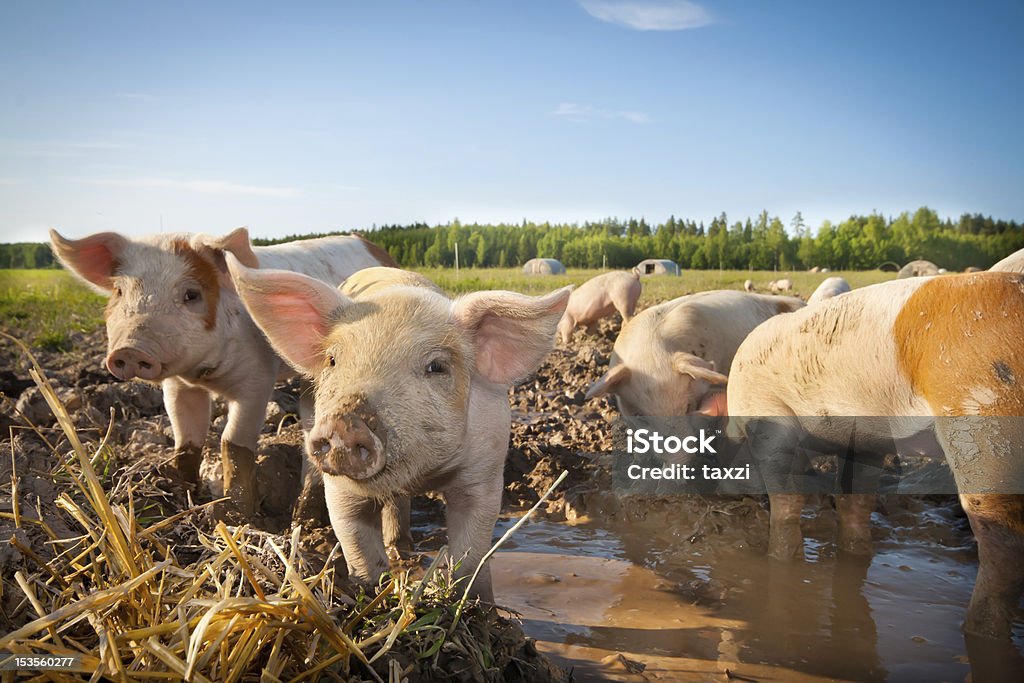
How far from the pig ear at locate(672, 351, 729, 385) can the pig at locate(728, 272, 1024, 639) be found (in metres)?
0.97

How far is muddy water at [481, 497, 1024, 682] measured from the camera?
2.95 metres

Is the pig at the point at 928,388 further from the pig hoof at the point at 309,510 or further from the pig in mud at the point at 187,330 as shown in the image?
the pig in mud at the point at 187,330

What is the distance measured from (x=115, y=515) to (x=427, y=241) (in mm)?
12710

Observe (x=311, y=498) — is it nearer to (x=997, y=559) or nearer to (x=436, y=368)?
(x=436, y=368)

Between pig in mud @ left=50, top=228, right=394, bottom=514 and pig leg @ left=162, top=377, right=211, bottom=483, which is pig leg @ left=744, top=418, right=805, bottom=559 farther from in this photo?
pig leg @ left=162, top=377, right=211, bottom=483

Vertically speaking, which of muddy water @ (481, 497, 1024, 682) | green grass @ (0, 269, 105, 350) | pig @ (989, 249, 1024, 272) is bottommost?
muddy water @ (481, 497, 1024, 682)

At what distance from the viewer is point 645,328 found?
599cm

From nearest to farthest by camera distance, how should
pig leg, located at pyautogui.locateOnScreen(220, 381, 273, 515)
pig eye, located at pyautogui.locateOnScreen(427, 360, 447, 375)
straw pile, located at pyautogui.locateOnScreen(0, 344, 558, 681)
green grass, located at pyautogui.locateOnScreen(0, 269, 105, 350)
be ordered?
1. straw pile, located at pyautogui.locateOnScreen(0, 344, 558, 681)
2. pig eye, located at pyautogui.locateOnScreen(427, 360, 447, 375)
3. pig leg, located at pyautogui.locateOnScreen(220, 381, 273, 515)
4. green grass, located at pyautogui.locateOnScreen(0, 269, 105, 350)

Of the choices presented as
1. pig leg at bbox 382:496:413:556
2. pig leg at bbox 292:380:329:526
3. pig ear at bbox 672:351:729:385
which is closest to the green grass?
pig leg at bbox 292:380:329:526

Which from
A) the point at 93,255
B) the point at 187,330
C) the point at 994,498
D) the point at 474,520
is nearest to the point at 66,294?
the point at 93,255

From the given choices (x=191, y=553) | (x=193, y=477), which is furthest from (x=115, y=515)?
(x=193, y=477)

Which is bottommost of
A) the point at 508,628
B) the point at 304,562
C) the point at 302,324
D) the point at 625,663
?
the point at 625,663

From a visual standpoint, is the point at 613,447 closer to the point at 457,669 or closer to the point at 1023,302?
the point at 1023,302

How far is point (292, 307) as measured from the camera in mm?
2904
